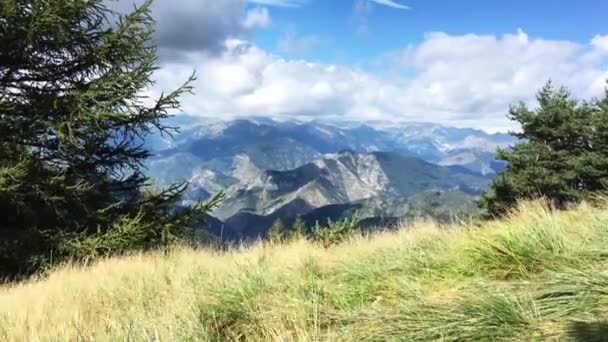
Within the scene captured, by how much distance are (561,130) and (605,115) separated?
11.2ft

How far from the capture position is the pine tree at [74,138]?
11.8 metres

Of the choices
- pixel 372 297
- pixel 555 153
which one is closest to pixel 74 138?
pixel 372 297

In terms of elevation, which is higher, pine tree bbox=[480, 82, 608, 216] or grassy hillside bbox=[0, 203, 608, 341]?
pine tree bbox=[480, 82, 608, 216]

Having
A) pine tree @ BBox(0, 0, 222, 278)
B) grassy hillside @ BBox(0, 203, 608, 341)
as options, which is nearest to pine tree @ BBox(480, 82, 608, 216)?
pine tree @ BBox(0, 0, 222, 278)

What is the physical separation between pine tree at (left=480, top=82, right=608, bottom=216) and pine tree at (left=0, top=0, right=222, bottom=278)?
86.4 feet

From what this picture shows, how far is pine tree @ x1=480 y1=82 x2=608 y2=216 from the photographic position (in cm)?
3447

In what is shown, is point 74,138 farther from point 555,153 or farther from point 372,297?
point 555,153

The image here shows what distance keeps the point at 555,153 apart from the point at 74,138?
34.2 meters

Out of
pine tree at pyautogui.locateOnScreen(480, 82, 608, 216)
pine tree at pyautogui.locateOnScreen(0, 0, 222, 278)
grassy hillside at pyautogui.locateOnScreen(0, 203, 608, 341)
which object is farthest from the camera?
pine tree at pyautogui.locateOnScreen(480, 82, 608, 216)

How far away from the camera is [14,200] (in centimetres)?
1144

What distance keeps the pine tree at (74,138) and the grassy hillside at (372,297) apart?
21.2ft

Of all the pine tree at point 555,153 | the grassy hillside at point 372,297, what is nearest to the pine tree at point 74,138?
the grassy hillside at point 372,297

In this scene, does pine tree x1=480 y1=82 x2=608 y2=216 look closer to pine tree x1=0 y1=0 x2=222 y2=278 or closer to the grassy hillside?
pine tree x1=0 y1=0 x2=222 y2=278

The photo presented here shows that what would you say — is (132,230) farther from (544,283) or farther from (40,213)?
(544,283)
